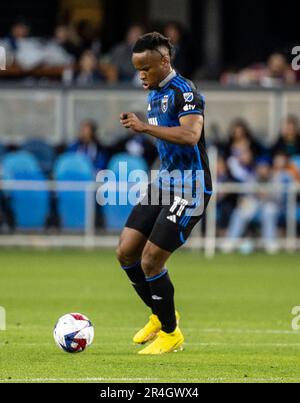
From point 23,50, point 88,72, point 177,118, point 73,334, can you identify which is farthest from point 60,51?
point 73,334

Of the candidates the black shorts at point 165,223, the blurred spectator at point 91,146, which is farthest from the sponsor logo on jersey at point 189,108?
the blurred spectator at point 91,146

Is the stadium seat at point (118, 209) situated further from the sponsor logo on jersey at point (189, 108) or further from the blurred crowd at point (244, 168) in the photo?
the sponsor logo on jersey at point (189, 108)

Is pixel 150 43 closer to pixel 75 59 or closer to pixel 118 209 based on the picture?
pixel 118 209

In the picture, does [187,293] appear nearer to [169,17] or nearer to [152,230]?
[152,230]

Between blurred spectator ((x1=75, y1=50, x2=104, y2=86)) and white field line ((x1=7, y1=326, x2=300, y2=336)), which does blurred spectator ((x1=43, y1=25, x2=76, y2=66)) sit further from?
white field line ((x1=7, y1=326, x2=300, y2=336))

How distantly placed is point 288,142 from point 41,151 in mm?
4279

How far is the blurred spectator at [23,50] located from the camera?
24000 mm

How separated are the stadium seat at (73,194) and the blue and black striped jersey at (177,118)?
1068 centimetres

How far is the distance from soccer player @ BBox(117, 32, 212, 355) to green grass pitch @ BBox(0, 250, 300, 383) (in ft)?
1.41

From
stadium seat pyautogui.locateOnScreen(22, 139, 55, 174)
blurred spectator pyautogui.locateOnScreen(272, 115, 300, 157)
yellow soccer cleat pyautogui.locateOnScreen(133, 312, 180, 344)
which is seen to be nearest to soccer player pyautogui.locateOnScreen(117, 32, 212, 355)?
yellow soccer cleat pyautogui.locateOnScreen(133, 312, 180, 344)

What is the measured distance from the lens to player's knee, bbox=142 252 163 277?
1062 centimetres

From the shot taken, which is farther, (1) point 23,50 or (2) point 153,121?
(1) point 23,50

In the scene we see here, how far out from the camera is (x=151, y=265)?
10648 mm

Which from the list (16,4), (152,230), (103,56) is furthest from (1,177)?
(152,230)
